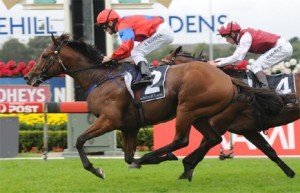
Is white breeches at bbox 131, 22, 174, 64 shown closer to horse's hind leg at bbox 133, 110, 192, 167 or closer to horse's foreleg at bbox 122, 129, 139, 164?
horse's foreleg at bbox 122, 129, 139, 164

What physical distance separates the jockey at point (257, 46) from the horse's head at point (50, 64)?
167cm

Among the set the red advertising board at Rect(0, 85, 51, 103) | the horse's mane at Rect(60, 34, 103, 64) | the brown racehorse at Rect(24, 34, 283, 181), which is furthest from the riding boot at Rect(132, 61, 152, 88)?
the red advertising board at Rect(0, 85, 51, 103)

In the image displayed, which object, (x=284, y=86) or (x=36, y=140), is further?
(x=36, y=140)

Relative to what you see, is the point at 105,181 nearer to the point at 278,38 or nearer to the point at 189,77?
the point at 189,77

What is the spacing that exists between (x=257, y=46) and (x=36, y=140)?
6.68 metres

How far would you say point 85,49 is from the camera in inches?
348

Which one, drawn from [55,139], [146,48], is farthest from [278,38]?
[55,139]

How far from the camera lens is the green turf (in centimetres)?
790

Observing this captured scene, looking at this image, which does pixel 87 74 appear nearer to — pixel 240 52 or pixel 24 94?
pixel 240 52

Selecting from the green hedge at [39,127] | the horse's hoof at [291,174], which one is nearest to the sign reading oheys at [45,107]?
the green hedge at [39,127]

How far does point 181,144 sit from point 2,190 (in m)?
1.80

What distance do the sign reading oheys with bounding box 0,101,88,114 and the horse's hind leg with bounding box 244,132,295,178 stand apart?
3.23 meters

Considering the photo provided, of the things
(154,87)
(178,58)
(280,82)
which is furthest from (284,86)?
(154,87)

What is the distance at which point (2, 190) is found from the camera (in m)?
7.96
